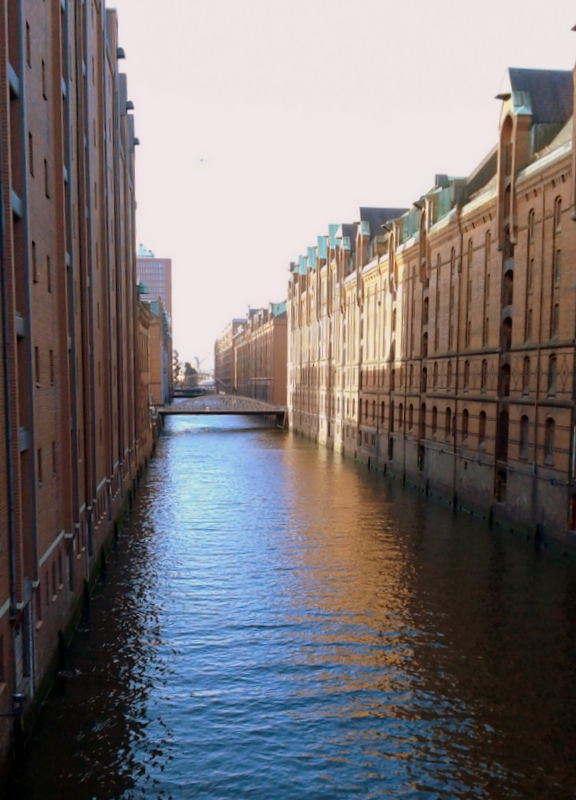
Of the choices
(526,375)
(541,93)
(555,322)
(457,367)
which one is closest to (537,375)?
(526,375)

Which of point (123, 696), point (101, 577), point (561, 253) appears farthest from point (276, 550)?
point (561, 253)

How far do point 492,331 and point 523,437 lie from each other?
18.3ft

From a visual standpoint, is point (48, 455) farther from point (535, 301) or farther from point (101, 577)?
point (535, 301)

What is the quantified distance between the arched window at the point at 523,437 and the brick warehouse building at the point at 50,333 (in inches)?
658

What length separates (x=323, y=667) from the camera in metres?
16.8

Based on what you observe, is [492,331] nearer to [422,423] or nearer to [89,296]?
[422,423]

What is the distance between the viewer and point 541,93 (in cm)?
3067

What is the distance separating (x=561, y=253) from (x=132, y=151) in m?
28.6

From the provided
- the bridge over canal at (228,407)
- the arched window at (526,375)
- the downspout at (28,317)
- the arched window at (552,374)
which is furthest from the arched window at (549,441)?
the bridge over canal at (228,407)

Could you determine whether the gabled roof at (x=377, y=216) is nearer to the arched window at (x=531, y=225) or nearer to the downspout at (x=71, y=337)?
the arched window at (x=531, y=225)

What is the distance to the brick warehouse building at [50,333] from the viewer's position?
1225 cm

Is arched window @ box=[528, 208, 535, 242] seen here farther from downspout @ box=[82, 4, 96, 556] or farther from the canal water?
downspout @ box=[82, 4, 96, 556]

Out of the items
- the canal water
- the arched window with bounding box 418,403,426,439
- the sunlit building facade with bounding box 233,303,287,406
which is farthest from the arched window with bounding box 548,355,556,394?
the sunlit building facade with bounding box 233,303,287,406

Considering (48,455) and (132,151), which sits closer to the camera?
(48,455)
